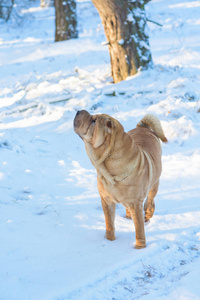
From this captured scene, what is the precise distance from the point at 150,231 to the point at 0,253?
1.53 metres

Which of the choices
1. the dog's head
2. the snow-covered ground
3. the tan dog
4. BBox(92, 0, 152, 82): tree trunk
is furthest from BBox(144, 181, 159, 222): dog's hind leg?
BBox(92, 0, 152, 82): tree trunk

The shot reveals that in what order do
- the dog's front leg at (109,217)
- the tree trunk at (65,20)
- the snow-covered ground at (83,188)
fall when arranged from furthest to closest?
the tree trunk at (65,20) → the dog's front leg at (109,217) → the snow-covered ground at (83,188)

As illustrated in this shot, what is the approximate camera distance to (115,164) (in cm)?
273

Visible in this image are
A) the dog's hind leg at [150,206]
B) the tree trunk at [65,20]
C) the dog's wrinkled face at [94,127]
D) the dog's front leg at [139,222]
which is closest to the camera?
the dog's wrinkled face at [94,127]

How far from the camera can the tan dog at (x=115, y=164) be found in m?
2.64

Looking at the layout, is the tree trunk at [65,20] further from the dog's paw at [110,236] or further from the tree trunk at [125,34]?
the dog's paw at [110,236]

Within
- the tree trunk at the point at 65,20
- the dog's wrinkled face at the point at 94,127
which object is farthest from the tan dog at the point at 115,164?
the tree trunk at the point at 65,20

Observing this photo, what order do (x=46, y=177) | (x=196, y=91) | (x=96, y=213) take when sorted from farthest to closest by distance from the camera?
(x=196, y=91) → (x=46, y=177) → (x=96, y=213)

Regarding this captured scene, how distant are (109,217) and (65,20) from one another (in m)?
10.3

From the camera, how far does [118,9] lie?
23.7 ft

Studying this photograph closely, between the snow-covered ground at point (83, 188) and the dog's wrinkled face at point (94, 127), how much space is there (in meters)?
1.06

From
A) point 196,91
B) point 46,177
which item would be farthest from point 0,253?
point 196,91

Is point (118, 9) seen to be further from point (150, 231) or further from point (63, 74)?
point (150, 231)

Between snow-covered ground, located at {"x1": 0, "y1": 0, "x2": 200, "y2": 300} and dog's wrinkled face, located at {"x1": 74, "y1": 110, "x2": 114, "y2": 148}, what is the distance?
106 centimetres
